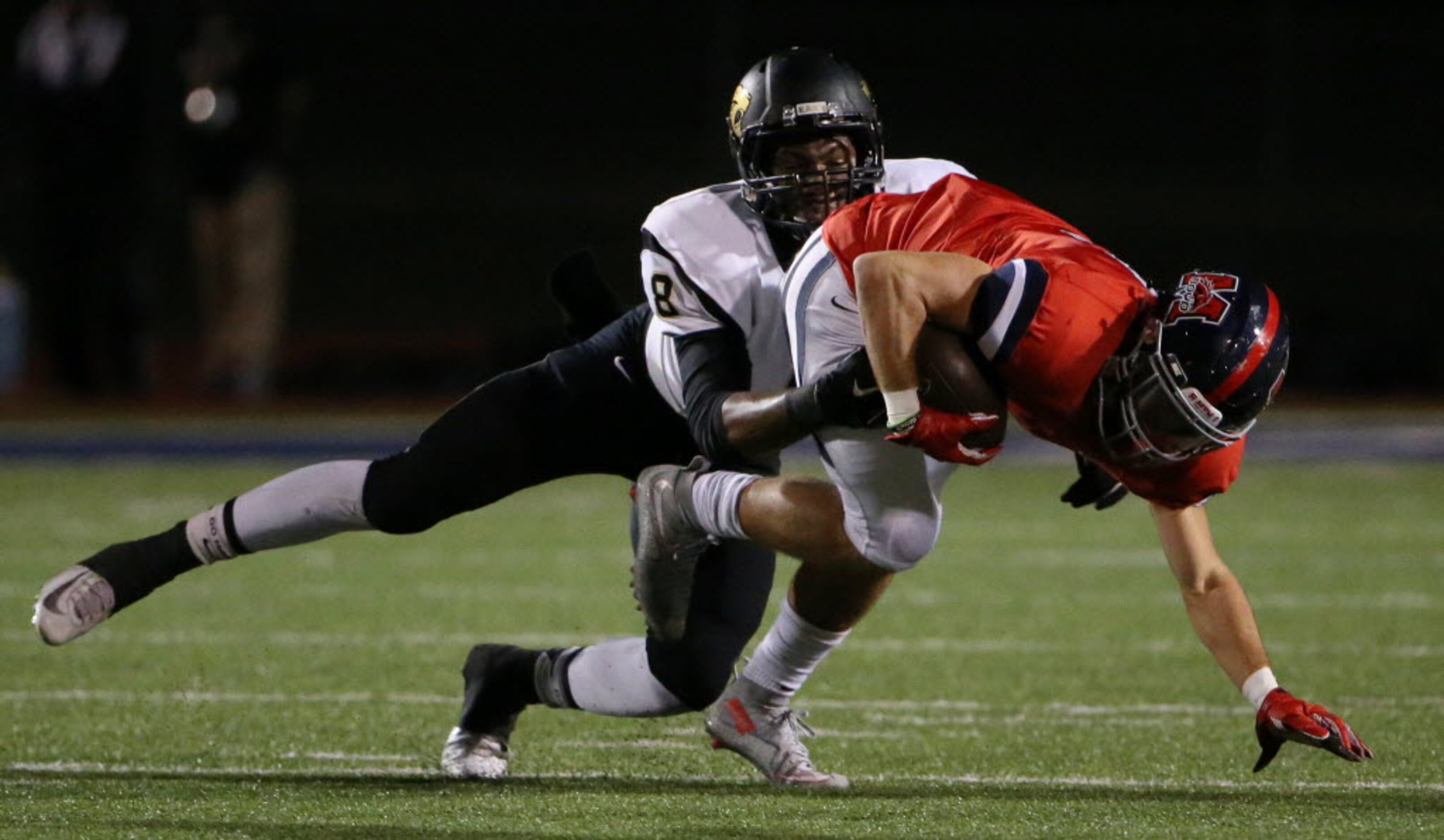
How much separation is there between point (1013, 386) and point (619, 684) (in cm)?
93

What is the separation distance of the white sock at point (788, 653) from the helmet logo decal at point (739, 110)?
823 millimetres

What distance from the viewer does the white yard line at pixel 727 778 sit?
3.68 meters

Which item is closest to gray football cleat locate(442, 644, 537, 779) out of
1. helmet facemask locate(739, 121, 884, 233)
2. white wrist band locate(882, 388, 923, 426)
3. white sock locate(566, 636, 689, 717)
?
white sock locate(566, 636, 689, 717)

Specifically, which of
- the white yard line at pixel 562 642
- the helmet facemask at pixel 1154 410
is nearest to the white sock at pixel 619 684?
the helmet facemask at pixel 1154 410

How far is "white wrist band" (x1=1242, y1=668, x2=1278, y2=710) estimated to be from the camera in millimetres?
3455

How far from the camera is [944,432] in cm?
327

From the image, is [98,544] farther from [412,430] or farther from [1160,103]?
[1160,103]

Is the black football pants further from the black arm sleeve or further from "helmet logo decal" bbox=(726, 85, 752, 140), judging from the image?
"helmet logo decal" bbox=(726, 85, 752, 140)

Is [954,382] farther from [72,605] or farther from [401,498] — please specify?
[72,605]

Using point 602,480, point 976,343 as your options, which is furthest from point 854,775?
point 602,480

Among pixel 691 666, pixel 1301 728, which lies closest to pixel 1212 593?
pixel 1301 728

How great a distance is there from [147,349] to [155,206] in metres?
0.82

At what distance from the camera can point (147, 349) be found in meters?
11.6

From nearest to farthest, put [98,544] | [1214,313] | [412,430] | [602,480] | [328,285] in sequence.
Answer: [1214,313] < [98,544] < [602,480] < [412,430] < [328,285]
